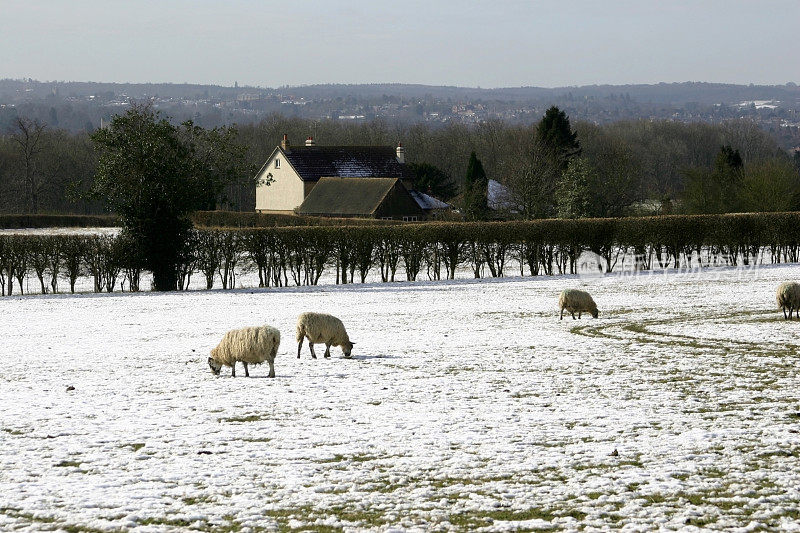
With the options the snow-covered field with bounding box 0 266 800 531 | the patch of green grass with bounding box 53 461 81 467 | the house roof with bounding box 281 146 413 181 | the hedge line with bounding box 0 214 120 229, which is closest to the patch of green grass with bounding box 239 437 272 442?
the snow-covered field with bounding box 0 266 800 531

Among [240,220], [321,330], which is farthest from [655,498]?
[240,220]

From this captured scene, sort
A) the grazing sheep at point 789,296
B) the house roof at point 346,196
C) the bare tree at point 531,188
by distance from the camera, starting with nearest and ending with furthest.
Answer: the grazing sheep at point 789,296, the bare tree at point 531,188, the house roof at point 346,196

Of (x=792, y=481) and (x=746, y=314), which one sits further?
(x=746, y=314)

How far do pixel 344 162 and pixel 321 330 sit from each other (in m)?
76.7

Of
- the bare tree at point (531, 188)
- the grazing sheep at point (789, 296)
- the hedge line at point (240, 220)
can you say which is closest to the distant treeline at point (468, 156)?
the bare tree at point (531, 188)

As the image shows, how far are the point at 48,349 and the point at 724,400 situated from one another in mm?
15992

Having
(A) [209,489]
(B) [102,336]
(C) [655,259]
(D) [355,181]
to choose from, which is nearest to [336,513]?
(A) [209,489]

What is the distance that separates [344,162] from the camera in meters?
95.4

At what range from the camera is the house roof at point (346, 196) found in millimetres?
77062

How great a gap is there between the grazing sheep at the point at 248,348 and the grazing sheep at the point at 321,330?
193cm

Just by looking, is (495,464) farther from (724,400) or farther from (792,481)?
(724,400)

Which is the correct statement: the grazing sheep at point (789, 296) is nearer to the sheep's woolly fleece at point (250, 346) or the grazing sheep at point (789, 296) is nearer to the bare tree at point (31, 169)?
the sheep's woolly fleece at point (250, 346)

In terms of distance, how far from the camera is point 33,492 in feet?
34.3

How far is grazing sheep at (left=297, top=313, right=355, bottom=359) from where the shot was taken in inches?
776
